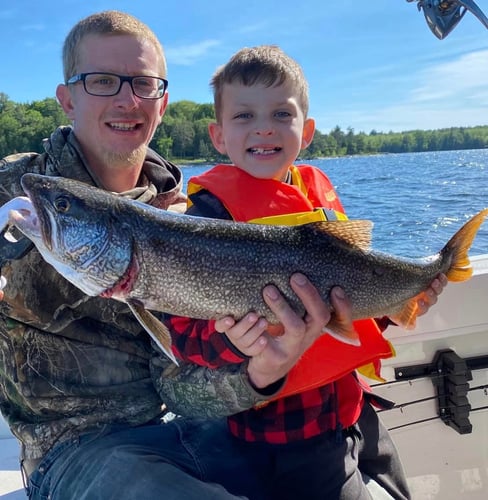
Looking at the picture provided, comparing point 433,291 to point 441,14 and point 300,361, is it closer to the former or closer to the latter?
point 300,361

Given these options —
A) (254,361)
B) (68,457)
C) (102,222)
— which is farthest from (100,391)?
(102,222)

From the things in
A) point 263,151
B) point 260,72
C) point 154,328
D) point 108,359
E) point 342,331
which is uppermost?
point 260,72

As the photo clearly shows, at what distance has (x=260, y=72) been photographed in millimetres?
3314

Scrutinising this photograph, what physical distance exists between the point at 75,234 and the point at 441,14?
2.86 meters

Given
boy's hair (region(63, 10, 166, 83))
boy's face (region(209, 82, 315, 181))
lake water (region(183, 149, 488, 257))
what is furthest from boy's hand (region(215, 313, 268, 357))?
lake water (region(183, 149, 488, 257))

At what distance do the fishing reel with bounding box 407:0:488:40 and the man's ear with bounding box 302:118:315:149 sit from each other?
104cm

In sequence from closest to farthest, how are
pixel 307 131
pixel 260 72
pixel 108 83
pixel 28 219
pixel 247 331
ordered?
pixel 28 219
pixel 247 331
pixel 260 72
pixel 108 83
pixel 307 131

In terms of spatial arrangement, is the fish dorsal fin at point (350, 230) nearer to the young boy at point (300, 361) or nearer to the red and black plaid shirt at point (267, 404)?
the young boy at point (300, 361)

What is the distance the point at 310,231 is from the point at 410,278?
0.78m

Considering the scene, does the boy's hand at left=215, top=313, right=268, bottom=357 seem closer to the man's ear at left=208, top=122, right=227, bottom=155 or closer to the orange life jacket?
the orange life jacket

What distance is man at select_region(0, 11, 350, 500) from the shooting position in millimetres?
2797

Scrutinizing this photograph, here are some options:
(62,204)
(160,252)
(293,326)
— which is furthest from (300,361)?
(62,204)

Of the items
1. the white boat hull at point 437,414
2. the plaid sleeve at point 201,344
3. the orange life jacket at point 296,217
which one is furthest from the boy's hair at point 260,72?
the white boat hull at point 437,414

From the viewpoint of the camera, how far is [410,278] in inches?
122
